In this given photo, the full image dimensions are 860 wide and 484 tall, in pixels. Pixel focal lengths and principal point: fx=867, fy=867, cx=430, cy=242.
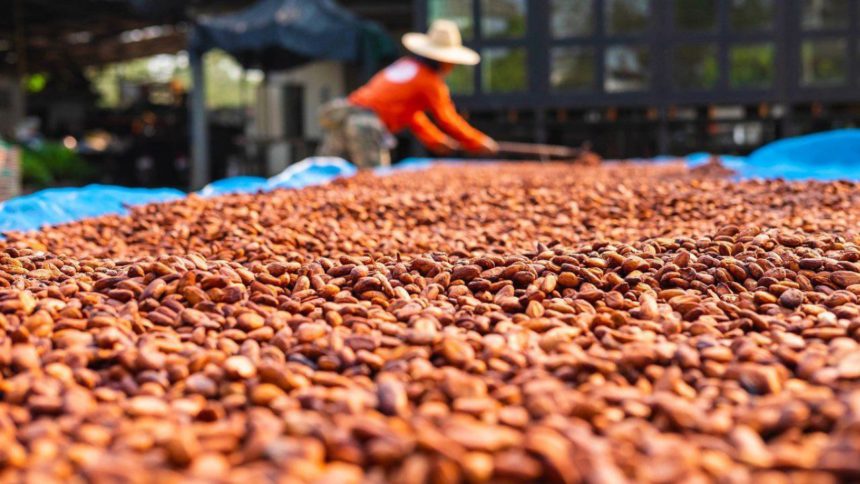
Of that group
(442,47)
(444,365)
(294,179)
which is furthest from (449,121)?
(444,365)

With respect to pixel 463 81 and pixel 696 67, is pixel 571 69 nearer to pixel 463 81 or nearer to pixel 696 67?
pixel 463 81

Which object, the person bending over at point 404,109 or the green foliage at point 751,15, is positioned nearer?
the person bending over at point 404,109

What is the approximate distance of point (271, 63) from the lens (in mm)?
9812

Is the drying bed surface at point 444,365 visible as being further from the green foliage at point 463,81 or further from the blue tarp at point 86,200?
the green foliage at point 463,81

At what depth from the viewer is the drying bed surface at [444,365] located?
46.8 inches

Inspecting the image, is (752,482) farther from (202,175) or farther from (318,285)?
(202,175)

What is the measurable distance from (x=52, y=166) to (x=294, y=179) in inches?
229

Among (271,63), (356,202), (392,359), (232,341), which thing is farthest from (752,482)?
(271,63)

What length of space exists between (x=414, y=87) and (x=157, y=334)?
203 inches

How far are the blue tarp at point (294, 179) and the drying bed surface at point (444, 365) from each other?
1.02 meters

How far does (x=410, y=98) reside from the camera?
22.5 feet

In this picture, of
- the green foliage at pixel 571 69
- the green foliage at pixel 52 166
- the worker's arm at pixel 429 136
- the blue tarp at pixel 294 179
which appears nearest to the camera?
the blue tarp at pixel 294 179

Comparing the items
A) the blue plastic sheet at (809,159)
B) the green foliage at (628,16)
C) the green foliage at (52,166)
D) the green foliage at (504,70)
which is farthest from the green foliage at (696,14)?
the green foliage at (52,166)

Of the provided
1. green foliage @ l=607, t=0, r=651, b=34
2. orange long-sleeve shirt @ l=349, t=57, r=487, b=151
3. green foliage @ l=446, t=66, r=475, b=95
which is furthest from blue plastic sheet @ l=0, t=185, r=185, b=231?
green foliage @ l=607, t=0, r=651, b=34
